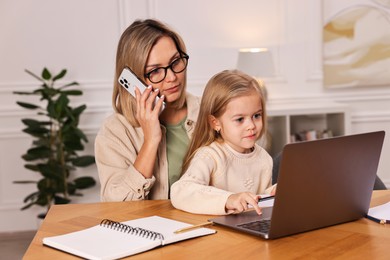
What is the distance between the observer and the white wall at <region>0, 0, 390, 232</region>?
5.56 meters

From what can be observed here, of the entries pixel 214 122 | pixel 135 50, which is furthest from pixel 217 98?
pixel 135 50

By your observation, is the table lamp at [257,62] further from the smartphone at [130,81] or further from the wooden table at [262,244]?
the wooden table at [262,244]

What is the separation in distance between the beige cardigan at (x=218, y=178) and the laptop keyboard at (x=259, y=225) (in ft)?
0.48

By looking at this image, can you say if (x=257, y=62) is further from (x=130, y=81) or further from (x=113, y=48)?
(x=130, y=81)

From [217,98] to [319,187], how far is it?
63 centimetres

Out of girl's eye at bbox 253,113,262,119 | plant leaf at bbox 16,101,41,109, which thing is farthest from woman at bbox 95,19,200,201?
plant leaf at bbox 16,101,41,109

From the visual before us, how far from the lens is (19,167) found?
5.62 metres

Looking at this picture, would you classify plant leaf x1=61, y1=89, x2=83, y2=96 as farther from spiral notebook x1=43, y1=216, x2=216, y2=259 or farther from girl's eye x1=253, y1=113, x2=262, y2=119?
spiral notebook x1=43, y1=216, x2=216, y2=259

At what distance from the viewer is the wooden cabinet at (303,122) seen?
17.4 feet

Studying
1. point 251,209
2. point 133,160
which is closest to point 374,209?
point 251,209

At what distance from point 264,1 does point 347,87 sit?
103 centimetres

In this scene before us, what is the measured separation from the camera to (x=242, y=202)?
2051mm

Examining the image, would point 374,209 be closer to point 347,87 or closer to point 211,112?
point 211,112

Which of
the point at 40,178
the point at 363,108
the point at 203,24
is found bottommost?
the point at 40,178
